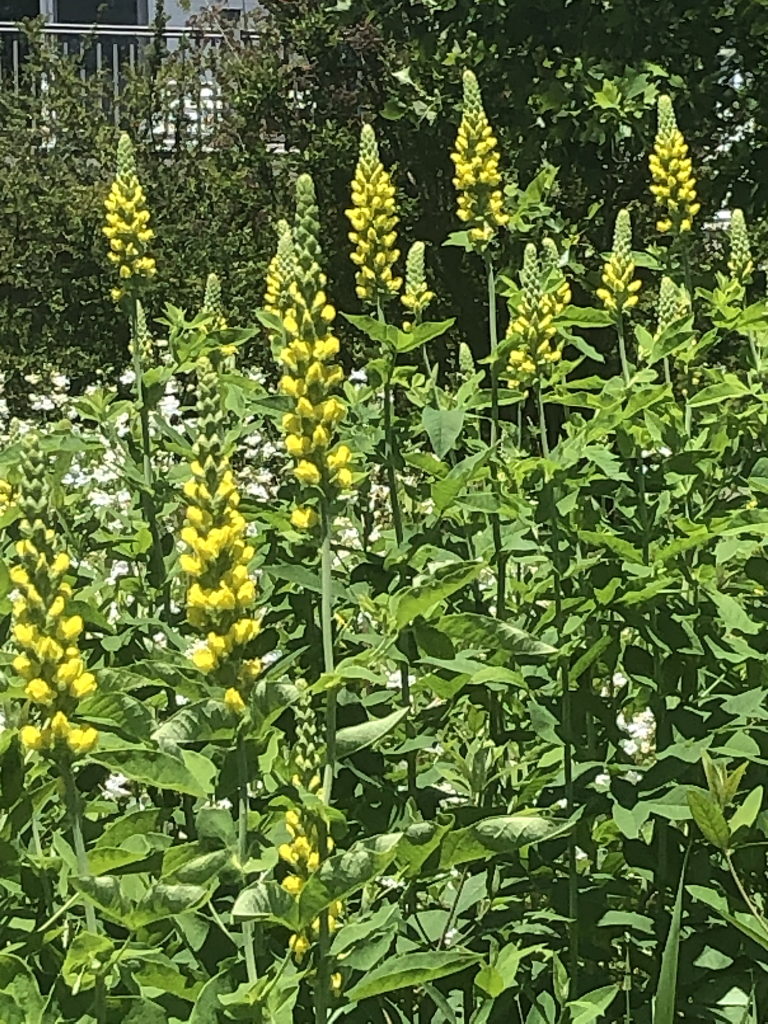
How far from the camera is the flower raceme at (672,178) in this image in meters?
3.40

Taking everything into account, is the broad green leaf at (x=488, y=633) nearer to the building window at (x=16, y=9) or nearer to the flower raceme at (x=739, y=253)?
the flower raceme at (x=739, y=253)

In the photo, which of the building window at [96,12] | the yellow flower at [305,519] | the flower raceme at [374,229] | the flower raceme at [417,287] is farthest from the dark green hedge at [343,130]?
the building window at [96,12]

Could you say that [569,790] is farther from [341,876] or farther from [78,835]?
[78,835]

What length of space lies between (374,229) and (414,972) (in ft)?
5.22

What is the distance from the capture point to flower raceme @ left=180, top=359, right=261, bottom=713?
1.55 meters

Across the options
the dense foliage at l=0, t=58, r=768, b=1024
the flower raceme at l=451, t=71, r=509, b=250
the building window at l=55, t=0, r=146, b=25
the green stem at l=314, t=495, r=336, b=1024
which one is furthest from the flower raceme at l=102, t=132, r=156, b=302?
the building window at l=55, t=0, r=146, b=25

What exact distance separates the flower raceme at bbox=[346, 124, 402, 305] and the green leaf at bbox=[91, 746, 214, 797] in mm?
1399

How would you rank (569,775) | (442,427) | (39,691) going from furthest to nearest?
1. (442,427)
2. (569,775)
3. (39,691)

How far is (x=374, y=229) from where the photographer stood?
2.81 metres

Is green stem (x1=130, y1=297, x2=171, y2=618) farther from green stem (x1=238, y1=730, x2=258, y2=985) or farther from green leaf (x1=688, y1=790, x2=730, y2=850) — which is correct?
green leaf (x1=688, y1=790, x2=730, y2=850)

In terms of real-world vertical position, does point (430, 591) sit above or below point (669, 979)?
above

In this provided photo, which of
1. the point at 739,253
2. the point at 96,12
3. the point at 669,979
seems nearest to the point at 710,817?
the point at 669,979

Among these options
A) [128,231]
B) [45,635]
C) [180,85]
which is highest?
[180,85]

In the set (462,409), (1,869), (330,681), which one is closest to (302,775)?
(330,681)
